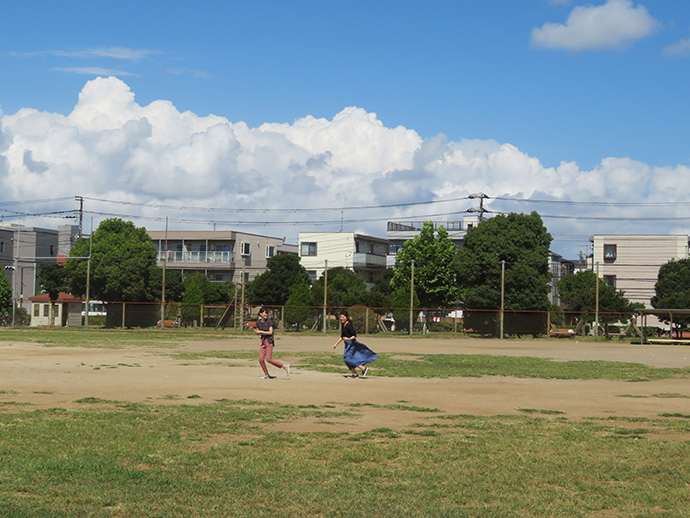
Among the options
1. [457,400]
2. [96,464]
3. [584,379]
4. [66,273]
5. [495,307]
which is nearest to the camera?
[96,464]

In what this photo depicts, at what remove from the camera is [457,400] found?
56.2 ft

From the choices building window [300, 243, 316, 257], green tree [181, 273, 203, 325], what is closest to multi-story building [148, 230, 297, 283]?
building window [300, 243, 316, 257]

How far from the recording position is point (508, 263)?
214 ft

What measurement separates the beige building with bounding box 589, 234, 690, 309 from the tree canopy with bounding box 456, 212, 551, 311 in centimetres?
4399

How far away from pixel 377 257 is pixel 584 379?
83687mm

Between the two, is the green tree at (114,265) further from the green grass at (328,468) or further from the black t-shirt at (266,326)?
the green grass at (328,468)

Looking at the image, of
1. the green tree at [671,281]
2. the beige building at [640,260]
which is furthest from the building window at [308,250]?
the green tree at [671,281]

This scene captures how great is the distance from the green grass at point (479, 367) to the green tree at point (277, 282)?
46.2 m

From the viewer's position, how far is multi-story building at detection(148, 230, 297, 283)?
340 ft

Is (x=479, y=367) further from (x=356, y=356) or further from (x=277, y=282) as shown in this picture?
(x=277, y=282)

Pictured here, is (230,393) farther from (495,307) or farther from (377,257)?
(377,257)

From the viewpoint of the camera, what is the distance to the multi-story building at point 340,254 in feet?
349

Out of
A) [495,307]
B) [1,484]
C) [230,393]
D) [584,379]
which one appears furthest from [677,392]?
[495,307]

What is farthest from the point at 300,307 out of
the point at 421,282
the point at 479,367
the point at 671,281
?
the point at 671,281
